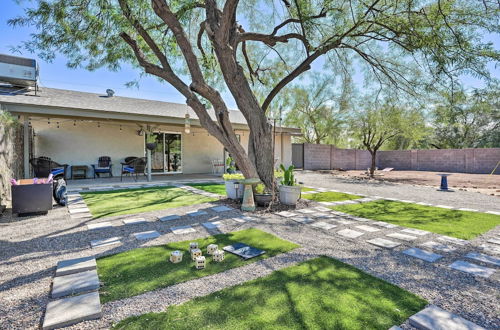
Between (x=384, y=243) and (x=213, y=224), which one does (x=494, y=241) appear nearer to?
(x=384, y=243)

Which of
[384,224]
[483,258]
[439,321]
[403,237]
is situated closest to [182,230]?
[439,321]

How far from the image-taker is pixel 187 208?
17.6 ft

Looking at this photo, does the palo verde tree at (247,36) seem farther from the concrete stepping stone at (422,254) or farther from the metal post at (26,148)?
the concrete stepping stone at (422,254)

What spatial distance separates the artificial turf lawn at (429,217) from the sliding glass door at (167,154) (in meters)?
8.54

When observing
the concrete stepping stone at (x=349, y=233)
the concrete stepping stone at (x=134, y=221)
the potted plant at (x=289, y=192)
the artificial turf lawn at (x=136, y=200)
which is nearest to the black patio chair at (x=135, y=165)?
the artificial turf lawn at (x=136, y=200)

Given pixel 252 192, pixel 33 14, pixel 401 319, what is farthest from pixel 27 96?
pixel 401 319

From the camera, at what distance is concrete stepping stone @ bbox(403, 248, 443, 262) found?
117 inches

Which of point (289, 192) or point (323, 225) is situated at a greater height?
point (289, 192)

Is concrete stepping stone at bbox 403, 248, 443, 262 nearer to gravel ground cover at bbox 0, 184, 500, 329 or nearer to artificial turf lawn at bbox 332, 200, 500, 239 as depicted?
gravel ground cover at bbox 0, 184, 500, 329

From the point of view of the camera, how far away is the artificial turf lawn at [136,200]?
5156 millimetres

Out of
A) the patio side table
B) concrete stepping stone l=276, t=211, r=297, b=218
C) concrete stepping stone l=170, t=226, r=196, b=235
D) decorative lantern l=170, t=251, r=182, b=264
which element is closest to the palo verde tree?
concrete stepping stone l=276, t=211, r=297, b=218

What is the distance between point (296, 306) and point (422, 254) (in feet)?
6.81

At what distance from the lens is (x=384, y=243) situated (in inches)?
136

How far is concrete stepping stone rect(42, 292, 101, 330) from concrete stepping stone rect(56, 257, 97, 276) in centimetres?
51
